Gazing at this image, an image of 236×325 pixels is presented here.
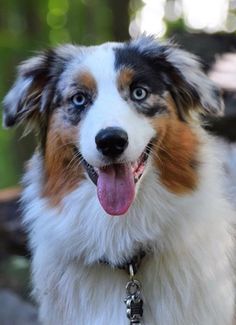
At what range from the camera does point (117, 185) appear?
3.98 meters

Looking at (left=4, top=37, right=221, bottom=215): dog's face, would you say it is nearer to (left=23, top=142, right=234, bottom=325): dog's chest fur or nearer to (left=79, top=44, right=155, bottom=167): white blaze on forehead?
(left=79, top=44, right=155, bottom=167): white blaze on forehead

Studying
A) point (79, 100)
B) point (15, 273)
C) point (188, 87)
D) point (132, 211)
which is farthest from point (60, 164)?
point (15, 273)

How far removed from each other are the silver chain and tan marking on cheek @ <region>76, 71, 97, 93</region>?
110 cm

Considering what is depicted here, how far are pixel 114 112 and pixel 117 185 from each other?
387 mm

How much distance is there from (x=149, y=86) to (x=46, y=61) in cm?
76

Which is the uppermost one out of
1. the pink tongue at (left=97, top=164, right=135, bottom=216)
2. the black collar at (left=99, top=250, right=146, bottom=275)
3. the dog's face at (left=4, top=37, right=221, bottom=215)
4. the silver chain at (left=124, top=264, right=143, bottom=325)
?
the dog's face at (left=4, top=37, right=221, bottom=215)

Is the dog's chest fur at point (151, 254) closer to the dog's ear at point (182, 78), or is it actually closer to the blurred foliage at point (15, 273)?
the dog's ear at point (182, 78)

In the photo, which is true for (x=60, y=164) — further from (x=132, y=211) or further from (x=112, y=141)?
(x=112, y=141)

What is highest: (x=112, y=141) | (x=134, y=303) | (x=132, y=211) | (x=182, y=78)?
(x=182, y=78)

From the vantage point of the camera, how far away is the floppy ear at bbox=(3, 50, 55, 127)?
454cm

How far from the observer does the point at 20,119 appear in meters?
4.58

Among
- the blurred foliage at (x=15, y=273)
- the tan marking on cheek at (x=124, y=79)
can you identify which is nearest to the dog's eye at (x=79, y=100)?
the tan marking on cheek at (x=124, y=79)

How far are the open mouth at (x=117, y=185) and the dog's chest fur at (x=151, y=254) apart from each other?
0.19 meters

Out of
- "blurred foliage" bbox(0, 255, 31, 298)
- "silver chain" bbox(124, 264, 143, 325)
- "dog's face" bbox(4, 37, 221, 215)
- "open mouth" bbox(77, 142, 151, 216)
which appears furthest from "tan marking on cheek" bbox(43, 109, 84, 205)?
"blurred foliage" bbox(0, 255, 31, 298)
